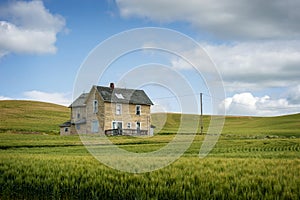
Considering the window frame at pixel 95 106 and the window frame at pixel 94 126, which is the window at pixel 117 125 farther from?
the window frame at pixel 95 106

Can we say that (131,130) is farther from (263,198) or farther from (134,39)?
(263,198)

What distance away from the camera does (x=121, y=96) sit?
60375mm

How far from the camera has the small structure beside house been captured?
188 ft

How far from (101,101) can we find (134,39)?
40169mm

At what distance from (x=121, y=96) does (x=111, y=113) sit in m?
3.74

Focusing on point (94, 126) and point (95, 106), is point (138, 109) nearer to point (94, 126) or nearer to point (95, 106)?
point (95, 106)

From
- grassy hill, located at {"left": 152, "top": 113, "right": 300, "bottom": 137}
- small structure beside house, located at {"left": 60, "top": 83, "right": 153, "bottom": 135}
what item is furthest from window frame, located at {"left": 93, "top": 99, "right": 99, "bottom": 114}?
grassy hill, located at {"left": 152, "top": 113, "right": 300, "bottom": 137}

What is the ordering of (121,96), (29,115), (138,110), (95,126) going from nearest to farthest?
(95,126) → (121,96) → (138,110) → (29,115)

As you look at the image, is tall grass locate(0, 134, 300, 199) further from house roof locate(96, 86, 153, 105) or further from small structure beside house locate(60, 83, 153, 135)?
house roof locate(96, 86, 153, 105)

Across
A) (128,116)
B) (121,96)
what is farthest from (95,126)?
(121,96)

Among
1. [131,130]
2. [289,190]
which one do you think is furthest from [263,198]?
[131,130]

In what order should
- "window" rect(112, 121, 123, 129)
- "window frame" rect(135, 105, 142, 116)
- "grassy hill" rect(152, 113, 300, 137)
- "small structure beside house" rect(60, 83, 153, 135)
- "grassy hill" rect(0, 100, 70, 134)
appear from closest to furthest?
"small structure beside house" rect(60, 83, 153, 135)
"window" rect(112, 121, 123, 129)
"grassy hill" rect(152, 113, 300, 137)
"window frame" rect(135, 105, 142, 116)
"grassy hill" rect(0, 100, 70, 134)

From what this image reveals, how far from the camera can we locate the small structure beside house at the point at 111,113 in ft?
188

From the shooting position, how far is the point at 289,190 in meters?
8.36
